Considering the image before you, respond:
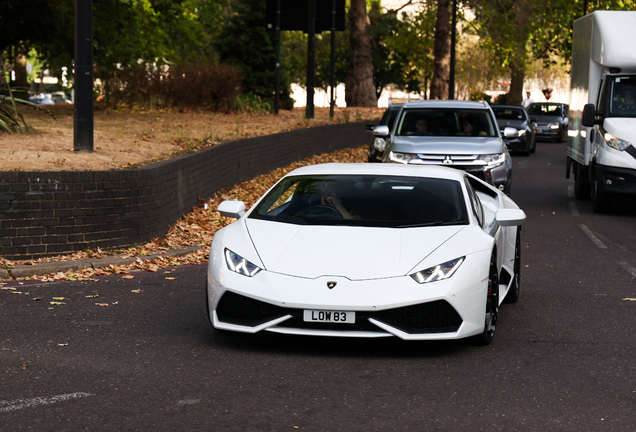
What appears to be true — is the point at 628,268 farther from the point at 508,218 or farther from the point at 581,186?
the point at 581,186

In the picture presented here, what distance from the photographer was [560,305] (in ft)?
26.7

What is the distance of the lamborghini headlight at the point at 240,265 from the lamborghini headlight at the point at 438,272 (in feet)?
3.53

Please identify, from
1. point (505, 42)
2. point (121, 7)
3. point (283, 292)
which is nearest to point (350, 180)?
point (283, 292)

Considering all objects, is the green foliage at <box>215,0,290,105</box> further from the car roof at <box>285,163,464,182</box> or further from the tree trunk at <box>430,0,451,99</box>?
the car roof at <box>285,163,464,182</box>

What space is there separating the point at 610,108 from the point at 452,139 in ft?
8.65

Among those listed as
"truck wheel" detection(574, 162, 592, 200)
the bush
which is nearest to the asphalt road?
"truck wheel" detection(574, 162, 592, 200)

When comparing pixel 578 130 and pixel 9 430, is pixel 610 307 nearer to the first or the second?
pixel 9 430

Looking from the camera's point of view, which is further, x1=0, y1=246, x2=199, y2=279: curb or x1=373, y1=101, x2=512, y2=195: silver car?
x1=373, y1=101, x2=512, y2=195: silver car

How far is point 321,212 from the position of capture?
23.2 feet

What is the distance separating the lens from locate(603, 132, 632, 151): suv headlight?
14.5m

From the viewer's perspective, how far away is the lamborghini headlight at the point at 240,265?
6174 millimetres

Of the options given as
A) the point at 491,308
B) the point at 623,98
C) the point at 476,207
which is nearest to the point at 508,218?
the point at 476,207

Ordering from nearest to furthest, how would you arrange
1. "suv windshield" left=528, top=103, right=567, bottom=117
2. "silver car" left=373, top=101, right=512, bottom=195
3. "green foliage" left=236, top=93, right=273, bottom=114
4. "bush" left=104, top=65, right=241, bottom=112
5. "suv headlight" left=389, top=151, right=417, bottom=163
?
"silver car" left=373, top=101, right=512, bottom=195 < "suv headlight" left=389, top=151, right=417, bottom=163 < "bush" left=104, top=65, right=241, bottom=112 < "green foliage" left=236, top=93, right=273, bottom=114 < "suv windshield" left=528, top=103, right=567, bottom=117

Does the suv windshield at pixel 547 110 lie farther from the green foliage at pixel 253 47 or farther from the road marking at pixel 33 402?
the road marking at pixel 33 402
